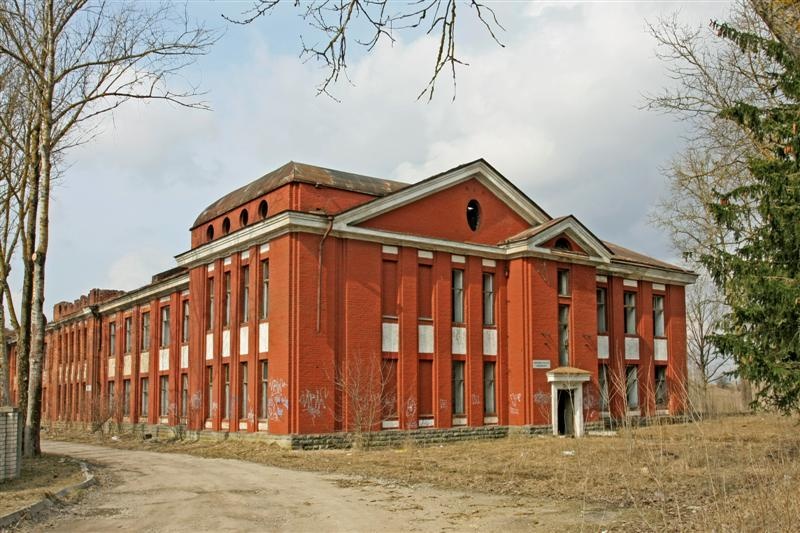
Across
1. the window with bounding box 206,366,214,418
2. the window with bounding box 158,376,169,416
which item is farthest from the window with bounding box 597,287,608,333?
the window with bounding box 158,376,169,416

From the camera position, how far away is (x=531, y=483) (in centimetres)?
1620

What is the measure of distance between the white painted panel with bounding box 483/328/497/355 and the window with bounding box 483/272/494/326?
325 millimetres

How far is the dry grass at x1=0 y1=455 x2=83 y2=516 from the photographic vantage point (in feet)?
42.9

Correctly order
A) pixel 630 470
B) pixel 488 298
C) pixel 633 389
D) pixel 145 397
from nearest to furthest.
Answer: pixel 630 470 → pixel 488 298 → pixel 633 389 → pixel 145 397

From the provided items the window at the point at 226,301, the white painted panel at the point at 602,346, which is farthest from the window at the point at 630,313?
the window at the point at 226,301

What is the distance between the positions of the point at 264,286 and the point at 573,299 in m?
12.9

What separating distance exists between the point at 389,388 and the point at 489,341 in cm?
529

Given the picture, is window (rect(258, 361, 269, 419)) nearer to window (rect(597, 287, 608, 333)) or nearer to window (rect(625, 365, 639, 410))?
window (rect(597, 287, 608, 333))

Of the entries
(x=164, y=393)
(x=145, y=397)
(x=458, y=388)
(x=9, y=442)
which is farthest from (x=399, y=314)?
(x=145, y=397)

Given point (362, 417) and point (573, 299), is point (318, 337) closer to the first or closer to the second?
point (362, 417)

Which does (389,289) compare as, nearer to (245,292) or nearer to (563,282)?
(245,292)

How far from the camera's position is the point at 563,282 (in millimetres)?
32812

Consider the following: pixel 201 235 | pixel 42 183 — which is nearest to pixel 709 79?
pixel 42 183

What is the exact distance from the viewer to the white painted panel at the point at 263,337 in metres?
27.7
